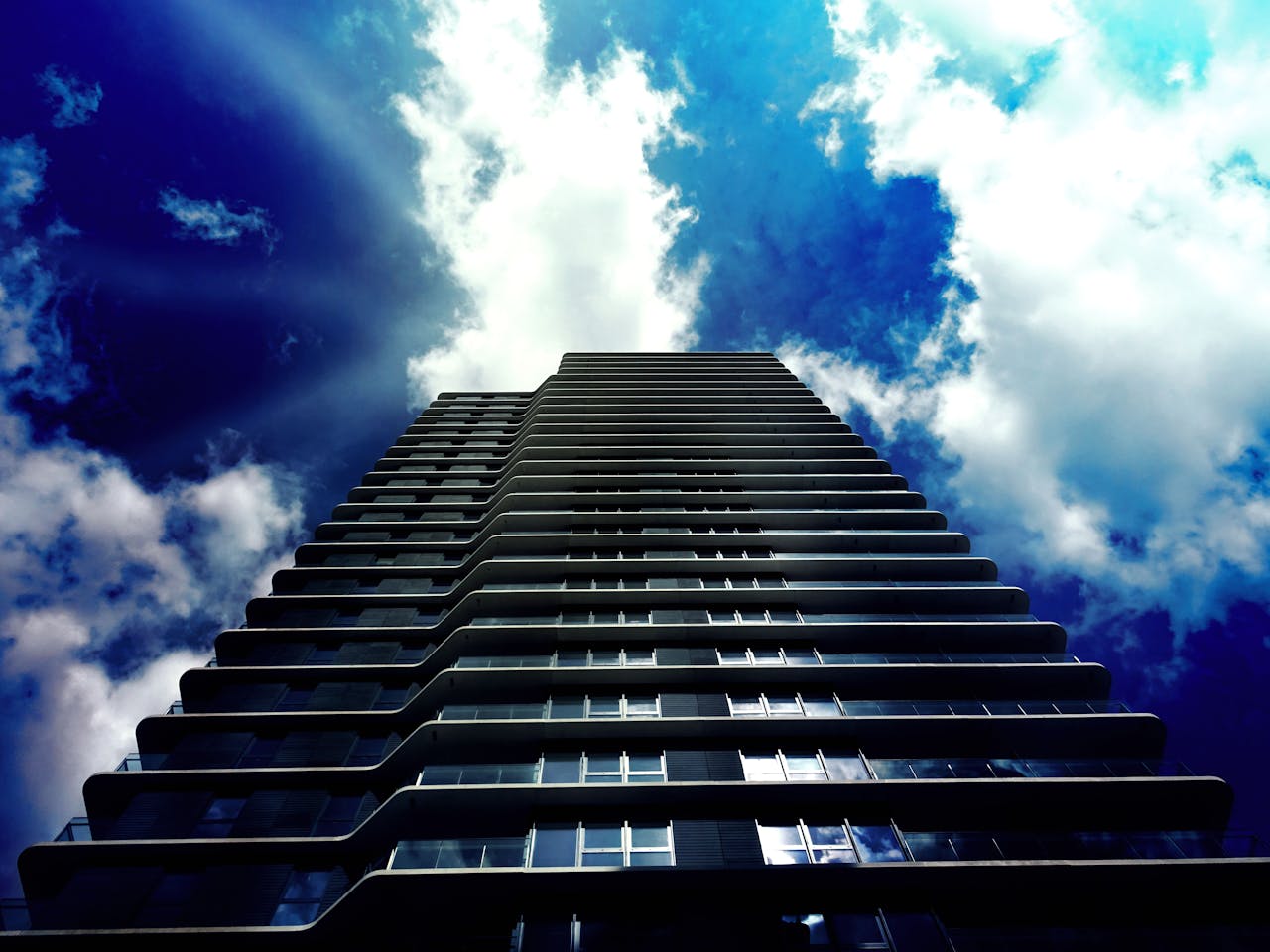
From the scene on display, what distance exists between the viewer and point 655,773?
62.1 ft

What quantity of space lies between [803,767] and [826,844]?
2682mm

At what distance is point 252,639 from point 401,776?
1037cm

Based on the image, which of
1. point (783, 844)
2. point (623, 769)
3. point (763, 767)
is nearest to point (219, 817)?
point (623, 769)

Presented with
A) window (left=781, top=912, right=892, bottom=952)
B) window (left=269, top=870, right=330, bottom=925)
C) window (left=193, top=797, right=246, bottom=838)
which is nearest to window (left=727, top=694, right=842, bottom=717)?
window (left=781, top=912, right=892, bottom=952)

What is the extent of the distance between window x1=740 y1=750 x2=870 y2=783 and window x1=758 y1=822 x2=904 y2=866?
1385 mm

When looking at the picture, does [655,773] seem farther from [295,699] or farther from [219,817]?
[295,699]

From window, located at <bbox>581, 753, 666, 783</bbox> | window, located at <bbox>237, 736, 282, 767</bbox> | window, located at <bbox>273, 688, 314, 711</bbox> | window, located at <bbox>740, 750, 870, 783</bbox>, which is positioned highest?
window, located at <bbox>273, 688, 314, 711</bbox>

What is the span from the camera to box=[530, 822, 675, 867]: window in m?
16.1

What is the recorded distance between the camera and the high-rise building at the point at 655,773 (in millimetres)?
15125

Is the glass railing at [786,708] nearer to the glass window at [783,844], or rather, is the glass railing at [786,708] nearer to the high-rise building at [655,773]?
the high-rise building at [655,773]

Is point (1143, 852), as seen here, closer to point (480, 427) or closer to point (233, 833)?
point (233, 833)

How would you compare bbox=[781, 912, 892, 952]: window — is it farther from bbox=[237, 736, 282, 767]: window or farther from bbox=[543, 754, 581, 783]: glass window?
bbox=[237, 736, 282, 767]: window

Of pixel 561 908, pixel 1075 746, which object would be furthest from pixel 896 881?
pixel 1075 746

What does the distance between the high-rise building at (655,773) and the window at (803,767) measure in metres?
0.13
